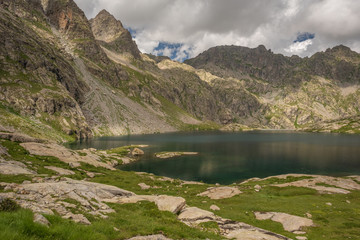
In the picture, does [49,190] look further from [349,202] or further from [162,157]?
[162,157]

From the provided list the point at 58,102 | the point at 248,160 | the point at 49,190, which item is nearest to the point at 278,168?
the point at 248,160

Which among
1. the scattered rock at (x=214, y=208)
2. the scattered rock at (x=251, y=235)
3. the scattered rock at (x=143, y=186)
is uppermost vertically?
the scattered rock at (x=251, y=235)

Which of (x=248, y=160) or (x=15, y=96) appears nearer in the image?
(x=248, y=160)

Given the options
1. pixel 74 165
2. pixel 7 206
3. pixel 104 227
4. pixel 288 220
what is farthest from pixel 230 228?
pixel 74 165

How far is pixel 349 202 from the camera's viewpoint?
1341 inches

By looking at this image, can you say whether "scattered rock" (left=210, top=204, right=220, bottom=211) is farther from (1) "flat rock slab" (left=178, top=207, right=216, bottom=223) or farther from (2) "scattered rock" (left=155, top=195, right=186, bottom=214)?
(2) "scattered rock" (left=155, top=195, right=186, bottom=214)

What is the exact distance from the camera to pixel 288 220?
79.1 feet

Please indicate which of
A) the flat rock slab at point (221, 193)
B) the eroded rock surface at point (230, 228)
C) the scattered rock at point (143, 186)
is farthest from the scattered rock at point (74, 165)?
the eroded rock surface at point (230, 228)

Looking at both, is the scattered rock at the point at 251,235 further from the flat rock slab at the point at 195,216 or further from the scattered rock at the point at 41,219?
the scattered rock at the point at 41,219

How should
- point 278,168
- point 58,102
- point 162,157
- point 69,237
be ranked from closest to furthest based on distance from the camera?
1. point 69,237
2. point 278,168
3. point 162,157
4. point 58,102

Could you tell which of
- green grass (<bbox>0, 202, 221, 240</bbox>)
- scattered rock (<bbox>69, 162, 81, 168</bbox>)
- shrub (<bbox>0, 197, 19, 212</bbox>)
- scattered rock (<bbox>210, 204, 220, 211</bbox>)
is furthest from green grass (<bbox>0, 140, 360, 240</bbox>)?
scattered rock (<bbox>69, 162, 81, 168</bbox>)

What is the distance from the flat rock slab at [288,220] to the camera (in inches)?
896

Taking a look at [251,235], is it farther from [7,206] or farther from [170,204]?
[7,206]

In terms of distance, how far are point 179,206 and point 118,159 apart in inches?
3001
